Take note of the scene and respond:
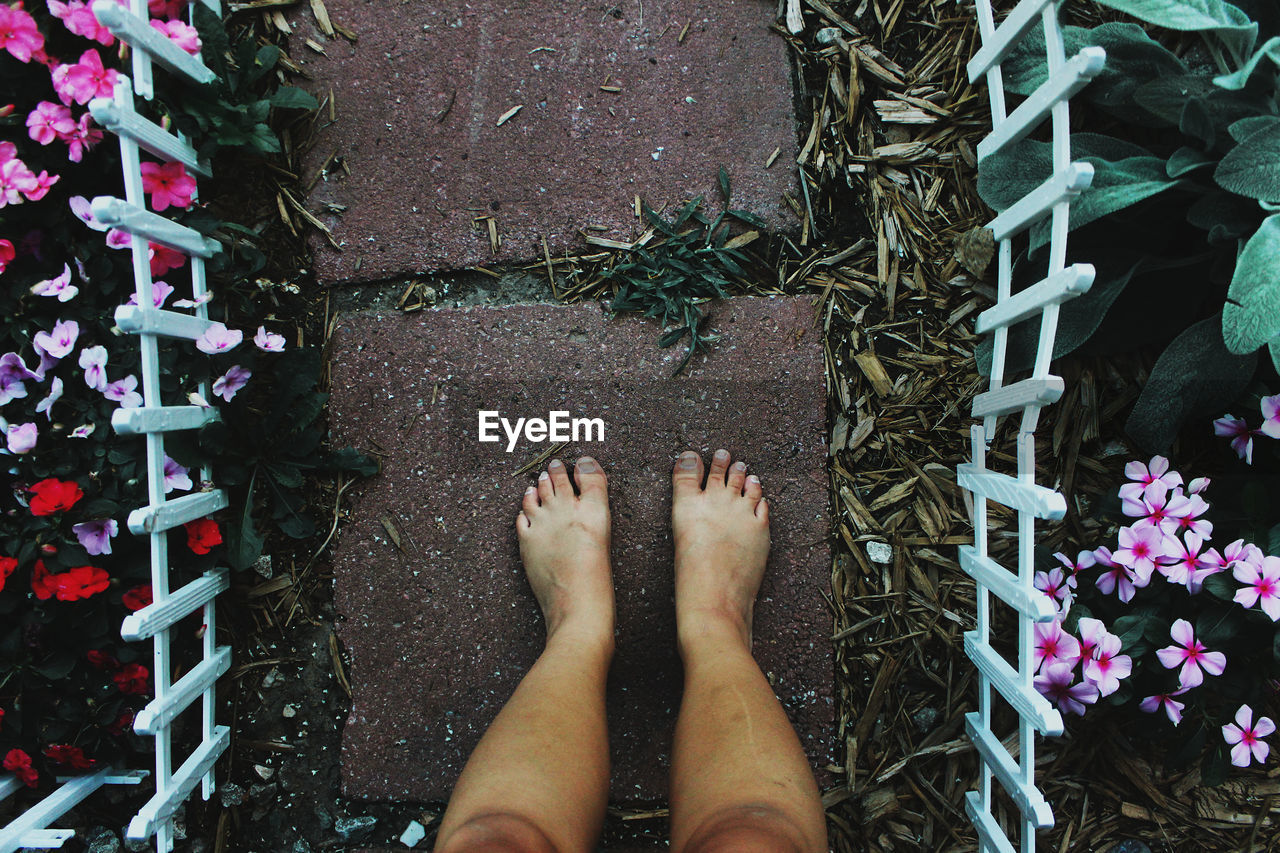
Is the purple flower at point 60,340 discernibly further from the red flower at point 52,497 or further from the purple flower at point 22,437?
the red flower at point 52,497

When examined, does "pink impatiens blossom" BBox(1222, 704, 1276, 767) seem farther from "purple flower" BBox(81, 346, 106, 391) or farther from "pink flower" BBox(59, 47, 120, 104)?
"pink flower" BBox(59, 47, 120, 104)

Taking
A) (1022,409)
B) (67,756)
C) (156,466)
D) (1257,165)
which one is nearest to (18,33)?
(156,466)

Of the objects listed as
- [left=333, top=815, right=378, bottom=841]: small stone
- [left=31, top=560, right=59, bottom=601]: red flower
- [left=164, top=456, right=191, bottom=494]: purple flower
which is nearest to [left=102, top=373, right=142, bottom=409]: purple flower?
[left=164, top=456, right=191, bottom=494]: purple flower

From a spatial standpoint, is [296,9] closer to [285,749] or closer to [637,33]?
[637,33]

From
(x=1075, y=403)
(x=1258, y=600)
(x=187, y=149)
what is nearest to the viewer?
(x=1258, y=600)

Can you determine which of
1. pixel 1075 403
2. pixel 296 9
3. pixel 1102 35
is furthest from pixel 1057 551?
pixel 296 9

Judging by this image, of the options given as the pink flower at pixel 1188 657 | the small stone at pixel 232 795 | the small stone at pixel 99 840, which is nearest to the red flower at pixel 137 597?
the small stone at pixel 232 795
